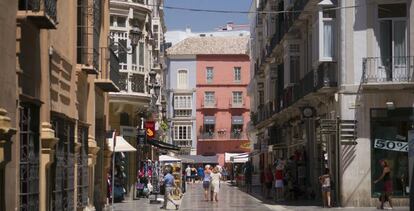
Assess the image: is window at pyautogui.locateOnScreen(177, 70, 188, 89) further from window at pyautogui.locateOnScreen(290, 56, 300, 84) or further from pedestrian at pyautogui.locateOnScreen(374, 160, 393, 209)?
pedestrian at pyautogui.locateOnScreen(374, 160, 393, 209)

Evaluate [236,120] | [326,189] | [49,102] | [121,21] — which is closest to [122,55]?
[121,21]

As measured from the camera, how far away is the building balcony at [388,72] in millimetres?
30062

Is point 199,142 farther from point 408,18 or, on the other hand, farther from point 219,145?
point 408,18

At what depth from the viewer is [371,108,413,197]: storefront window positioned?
3069 cm

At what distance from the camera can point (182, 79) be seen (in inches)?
3976

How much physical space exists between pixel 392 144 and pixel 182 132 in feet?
226

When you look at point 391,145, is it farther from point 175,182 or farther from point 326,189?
point 175,182

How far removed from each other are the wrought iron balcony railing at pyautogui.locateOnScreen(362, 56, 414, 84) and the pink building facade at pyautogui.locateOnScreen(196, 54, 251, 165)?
2652 inches

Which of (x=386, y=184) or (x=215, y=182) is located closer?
(x=386, y=184)

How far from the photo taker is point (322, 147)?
35719mm

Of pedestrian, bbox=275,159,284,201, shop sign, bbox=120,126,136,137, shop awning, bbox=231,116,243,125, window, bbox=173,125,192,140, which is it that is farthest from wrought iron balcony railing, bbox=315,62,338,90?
shop awning, bbox=231,116,243,125

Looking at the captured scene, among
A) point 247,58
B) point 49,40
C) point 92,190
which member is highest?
point 247,58

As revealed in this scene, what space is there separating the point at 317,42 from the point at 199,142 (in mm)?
65702

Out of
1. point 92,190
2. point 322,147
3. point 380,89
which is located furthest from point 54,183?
point 322,147
